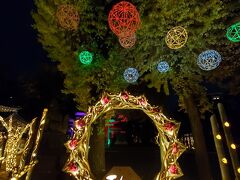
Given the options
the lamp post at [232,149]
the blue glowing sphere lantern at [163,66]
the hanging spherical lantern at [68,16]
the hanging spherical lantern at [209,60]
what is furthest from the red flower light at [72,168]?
the blue glowing sphere lantern at [163,66]

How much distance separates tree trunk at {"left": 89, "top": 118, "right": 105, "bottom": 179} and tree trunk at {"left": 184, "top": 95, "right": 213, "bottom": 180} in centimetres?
325

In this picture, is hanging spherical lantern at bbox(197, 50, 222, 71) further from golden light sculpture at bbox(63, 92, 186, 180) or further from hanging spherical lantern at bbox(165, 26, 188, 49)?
golden light sculpture at bbox(63, 92, 186, 180)

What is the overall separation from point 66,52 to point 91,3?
6.14 feet

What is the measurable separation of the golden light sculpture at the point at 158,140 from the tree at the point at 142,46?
3.39m

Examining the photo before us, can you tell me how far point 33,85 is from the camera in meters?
21.9

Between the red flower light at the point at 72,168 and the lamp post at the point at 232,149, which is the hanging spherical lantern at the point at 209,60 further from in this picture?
the red flower light at the point at 72,168

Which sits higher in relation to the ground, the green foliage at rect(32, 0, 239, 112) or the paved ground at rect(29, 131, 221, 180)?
the green foliage at rect(32, 0, 239, 112)

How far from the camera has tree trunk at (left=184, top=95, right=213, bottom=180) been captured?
9.26m

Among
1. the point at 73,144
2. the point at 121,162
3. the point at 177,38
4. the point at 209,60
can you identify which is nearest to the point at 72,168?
the point at 73,144

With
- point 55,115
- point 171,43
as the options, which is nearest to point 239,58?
point 171,43

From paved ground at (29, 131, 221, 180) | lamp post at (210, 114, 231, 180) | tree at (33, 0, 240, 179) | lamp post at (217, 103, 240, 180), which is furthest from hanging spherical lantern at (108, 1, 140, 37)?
paved ground at (29, 131, 221, 180)

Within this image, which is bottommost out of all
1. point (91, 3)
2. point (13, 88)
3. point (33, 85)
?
point (91, 3)

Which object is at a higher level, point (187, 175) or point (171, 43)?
point (171, 43)

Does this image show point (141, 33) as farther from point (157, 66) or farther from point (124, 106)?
point (124, 106)
